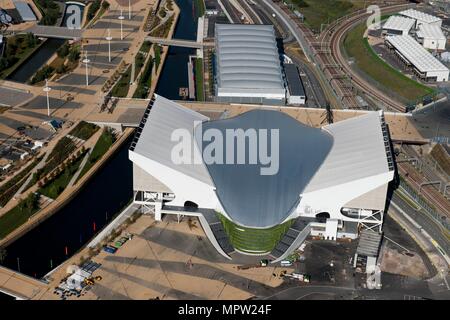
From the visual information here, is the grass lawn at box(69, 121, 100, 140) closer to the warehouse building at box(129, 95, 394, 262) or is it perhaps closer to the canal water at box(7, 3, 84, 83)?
the warehouse building at box(129, 95, 394, 262)

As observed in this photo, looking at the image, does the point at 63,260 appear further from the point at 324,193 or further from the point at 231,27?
the point at 231,27

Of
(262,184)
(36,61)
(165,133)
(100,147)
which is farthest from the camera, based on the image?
(36,61)

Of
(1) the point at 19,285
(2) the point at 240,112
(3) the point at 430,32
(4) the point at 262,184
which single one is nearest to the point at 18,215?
(1) the point at 19,285

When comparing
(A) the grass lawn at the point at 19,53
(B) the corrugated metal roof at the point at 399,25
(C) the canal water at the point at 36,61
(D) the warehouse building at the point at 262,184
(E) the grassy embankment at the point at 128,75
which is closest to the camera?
(D) the warehouse building at the point at 262,184

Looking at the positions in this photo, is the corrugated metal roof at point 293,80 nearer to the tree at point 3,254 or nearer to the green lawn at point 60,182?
the green lawn at point 60,182

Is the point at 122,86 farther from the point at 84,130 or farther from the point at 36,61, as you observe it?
the point at 36,61

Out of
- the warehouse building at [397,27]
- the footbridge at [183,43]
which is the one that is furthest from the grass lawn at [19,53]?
the warehouse building at [397,27]

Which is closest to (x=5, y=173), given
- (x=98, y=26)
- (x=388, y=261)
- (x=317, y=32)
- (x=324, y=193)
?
Answer: (x=324, y=193)
